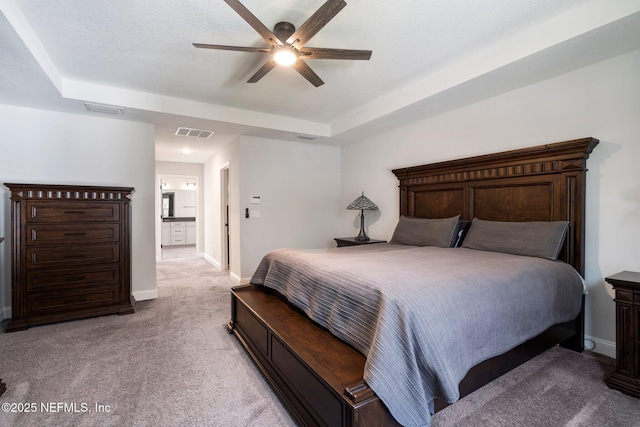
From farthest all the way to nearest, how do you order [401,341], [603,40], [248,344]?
1. [248,344]
2. [603,40]
3. [401,341]

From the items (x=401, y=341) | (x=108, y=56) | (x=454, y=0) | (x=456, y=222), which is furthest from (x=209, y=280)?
(x=454, y=0)

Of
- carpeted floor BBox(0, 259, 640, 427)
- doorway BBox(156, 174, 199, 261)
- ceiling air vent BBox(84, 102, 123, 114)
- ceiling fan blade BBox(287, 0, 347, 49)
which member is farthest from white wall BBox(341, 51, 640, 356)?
doorway BBox(156, 174, 199, 261)

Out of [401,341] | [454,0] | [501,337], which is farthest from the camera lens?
[454,0]

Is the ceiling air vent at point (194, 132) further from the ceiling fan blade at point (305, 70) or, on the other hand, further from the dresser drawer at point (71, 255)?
the ceiling fan blade at point (305, 70)

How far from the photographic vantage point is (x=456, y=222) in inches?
128

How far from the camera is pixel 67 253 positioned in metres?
3.19

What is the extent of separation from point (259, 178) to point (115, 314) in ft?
8.35

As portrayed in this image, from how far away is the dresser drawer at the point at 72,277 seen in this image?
3059 millimetres

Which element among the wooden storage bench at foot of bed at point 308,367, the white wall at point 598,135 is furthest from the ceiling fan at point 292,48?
the wooden storage bench at foot of bed at point 308,367

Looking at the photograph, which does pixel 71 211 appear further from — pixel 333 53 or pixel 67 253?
pixel 333 53

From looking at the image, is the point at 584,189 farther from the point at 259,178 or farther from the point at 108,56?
the point at 108,56

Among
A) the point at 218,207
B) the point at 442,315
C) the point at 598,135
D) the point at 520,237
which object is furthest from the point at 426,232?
the point at 218,207

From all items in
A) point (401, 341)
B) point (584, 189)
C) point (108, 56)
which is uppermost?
point (108, 56)

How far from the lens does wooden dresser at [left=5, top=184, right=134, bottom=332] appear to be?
2984 millimetres
